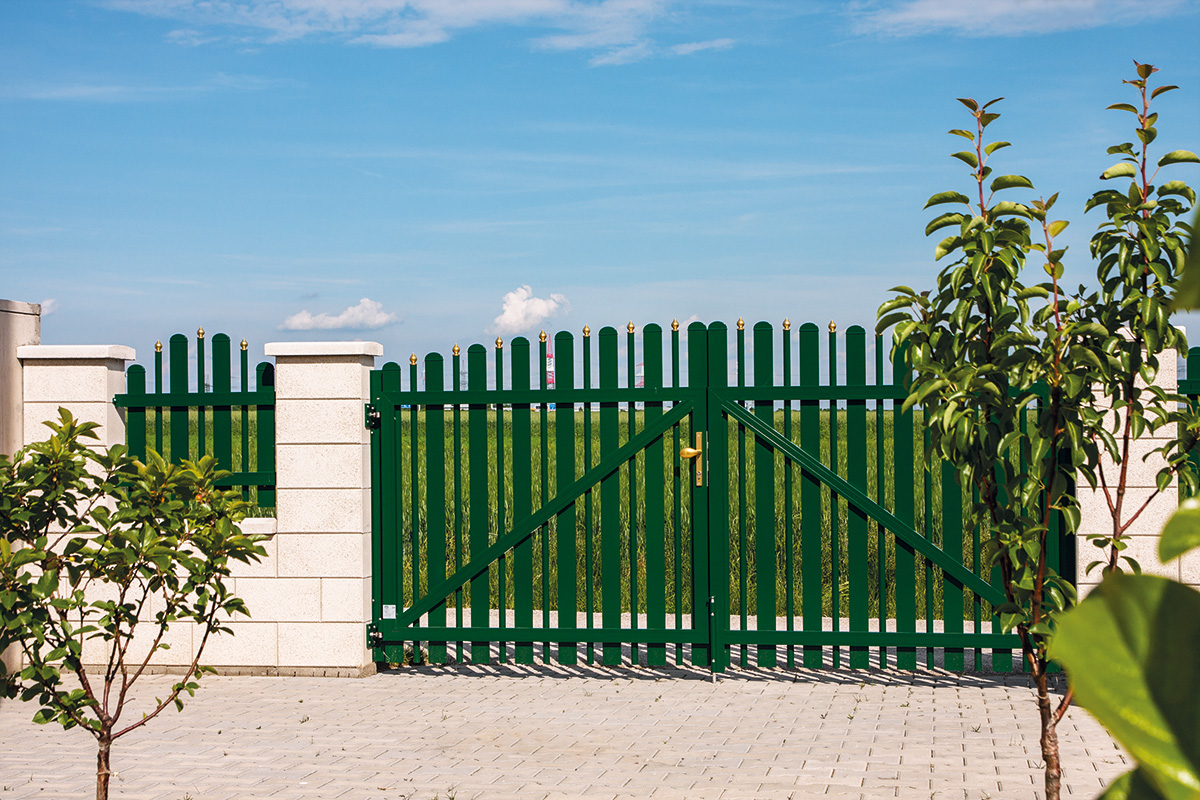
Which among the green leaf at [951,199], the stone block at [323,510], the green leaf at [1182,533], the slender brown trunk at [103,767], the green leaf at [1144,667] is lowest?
the slender brown trunk at [103,767]

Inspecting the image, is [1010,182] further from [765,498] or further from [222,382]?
[222,382]

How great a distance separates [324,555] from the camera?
23.7ft

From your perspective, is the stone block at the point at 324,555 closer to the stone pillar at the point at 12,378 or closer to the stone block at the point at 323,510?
the stone block at the point at 323,510

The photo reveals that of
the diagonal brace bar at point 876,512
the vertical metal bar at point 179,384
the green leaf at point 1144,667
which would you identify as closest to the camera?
the green leaf at point 1144,667

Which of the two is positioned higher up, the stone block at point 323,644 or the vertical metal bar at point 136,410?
the vertical metal bar at point 136,410

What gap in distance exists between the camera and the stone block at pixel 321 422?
724cm

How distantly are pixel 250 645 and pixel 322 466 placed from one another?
1346mm

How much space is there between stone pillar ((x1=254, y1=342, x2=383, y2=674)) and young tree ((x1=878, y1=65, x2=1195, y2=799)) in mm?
4456

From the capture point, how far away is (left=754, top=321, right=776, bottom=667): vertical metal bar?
6871mm

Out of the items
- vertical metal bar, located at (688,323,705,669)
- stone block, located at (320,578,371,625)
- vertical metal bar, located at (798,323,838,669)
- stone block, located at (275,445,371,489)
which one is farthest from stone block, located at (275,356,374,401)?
vertical metal bar, located at (798,323,838,669)

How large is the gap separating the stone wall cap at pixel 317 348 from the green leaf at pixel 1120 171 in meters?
4.92

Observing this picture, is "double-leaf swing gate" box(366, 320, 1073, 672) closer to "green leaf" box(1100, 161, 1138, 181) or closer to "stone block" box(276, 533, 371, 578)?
"stone block" box(276, 533, 371, 578)

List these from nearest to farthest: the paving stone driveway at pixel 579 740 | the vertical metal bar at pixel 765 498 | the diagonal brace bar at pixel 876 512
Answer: the paving stone driveway at pixel 579 740, the diagonal brace bar at pixel 876 512, the vertical metal bar at pixel 765 498

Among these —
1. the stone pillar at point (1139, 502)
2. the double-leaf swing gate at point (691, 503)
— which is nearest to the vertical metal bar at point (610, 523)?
the double-leaf swing gate at point (691, 503)
